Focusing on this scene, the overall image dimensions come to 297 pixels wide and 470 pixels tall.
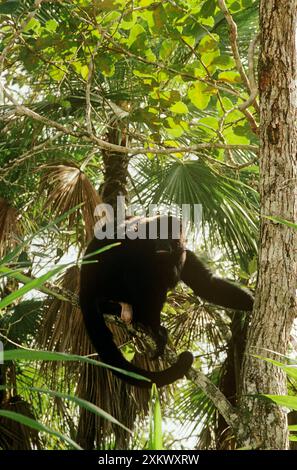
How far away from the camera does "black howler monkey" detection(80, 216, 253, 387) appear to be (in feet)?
11.1

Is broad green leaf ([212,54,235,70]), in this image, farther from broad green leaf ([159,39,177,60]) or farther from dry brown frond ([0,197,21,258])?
dry brown frond ([0,197,21,258])

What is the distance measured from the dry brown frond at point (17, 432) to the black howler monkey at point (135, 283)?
123 cm

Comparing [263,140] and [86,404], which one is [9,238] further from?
[86,404]

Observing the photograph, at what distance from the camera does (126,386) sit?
436cm

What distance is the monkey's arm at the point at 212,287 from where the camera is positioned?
3.72 m

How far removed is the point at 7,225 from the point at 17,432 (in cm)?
144

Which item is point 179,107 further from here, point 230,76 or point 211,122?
point 230,76

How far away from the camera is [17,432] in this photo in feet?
14.5

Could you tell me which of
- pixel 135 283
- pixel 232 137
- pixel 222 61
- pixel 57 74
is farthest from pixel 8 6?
pixel 135 283

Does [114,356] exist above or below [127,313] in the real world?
below

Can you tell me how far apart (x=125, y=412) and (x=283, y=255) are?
230 centimetres

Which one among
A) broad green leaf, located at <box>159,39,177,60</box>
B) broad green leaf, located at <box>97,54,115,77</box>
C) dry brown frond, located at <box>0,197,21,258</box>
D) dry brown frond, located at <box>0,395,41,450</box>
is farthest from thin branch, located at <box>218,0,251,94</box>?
dry brown frond, located at <box>0,395,41,450</box>

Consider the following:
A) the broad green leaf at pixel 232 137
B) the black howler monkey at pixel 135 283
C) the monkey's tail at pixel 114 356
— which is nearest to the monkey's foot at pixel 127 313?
the black howler monkey at pixel 135 283
